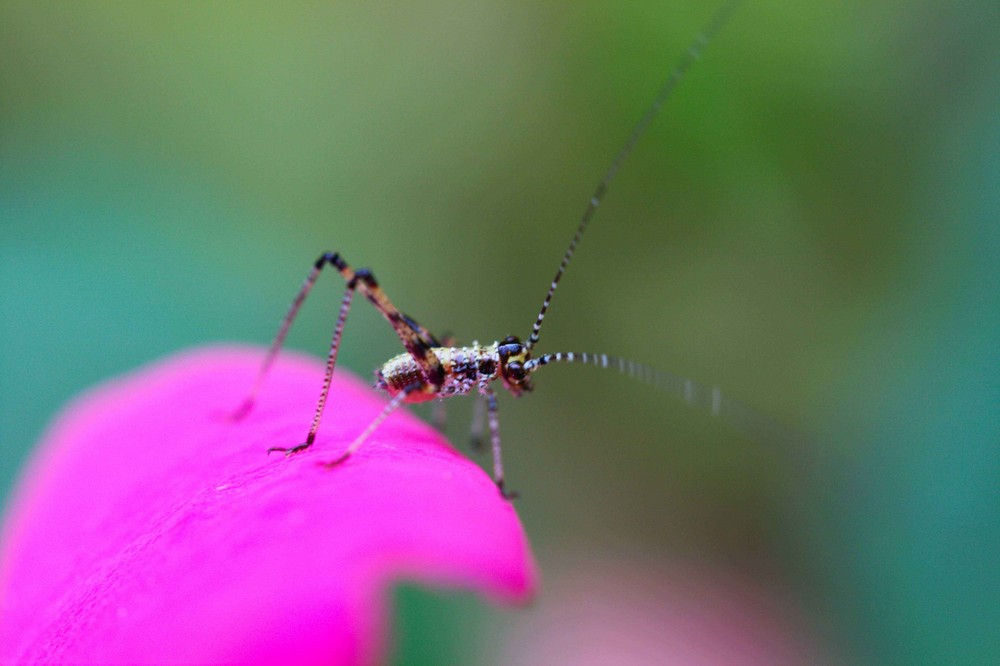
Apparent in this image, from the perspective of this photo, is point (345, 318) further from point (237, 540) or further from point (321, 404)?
point (237, 540)

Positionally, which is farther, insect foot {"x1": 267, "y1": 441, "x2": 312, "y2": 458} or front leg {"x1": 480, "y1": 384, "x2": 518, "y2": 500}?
front leg {"x1": 480, "y1": 384, "x2": 518, "y2": 500}

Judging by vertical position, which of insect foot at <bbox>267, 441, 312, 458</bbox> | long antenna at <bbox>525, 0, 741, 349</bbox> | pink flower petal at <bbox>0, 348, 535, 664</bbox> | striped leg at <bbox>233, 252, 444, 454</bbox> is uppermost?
long antenna at <bbox>525, 0, 741, 349</bbox>

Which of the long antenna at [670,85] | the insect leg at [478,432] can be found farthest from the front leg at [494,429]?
the insect leg at [478,432]

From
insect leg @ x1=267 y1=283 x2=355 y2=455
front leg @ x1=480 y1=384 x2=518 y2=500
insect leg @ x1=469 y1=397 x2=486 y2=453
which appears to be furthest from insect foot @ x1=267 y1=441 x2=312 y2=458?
insect leg @ x1=469 y1=397 x2=486 y2=453

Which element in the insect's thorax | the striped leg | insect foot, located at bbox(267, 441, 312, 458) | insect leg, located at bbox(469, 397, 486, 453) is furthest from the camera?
insect leg, located at bbox(469, 397, 486, 453)

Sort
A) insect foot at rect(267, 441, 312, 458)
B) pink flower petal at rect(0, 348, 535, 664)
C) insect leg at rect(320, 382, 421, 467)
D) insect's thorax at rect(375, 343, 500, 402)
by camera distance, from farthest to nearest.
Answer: insect's thorax at rect(375, 343, 500, 402) < insect foot at rect(267, 441, 312, 458) < insect leg at rect(320, 382, 421, 467) < pink flower petal at rect(0, 348, 535, 664)

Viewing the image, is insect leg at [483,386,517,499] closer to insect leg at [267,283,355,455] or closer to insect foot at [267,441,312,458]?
insect leg at [267,283,355,455]

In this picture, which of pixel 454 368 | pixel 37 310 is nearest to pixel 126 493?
pixel 454 368
